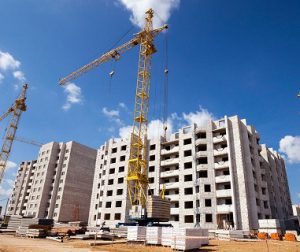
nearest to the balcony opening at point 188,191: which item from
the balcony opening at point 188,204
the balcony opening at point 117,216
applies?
the balcony opening at point 188,204

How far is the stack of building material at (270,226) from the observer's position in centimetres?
3994

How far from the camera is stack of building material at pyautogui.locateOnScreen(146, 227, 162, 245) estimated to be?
2624cm

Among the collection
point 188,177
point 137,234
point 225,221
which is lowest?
point 137,234

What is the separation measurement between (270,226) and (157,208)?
1971cm

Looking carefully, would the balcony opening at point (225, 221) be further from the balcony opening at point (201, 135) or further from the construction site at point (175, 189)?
the balcony opening at point (201, 135)

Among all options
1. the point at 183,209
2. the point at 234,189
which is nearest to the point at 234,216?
the point at 234,189

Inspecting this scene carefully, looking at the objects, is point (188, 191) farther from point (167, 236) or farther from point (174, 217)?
point (167, 236)

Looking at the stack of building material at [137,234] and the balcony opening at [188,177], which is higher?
the balcony opening at [188,177]

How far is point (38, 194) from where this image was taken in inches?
3270

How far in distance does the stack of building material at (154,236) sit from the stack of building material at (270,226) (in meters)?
22.7

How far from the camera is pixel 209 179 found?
5119 centimetres

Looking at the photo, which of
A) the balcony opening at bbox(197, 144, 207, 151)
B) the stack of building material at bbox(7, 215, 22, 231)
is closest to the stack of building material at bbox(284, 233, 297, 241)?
the balcony opening at bbox(197, 144, 207, 151)

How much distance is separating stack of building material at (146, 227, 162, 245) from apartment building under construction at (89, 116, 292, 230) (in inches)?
897

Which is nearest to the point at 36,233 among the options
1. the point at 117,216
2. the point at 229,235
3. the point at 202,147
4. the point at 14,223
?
the point at 14,223
